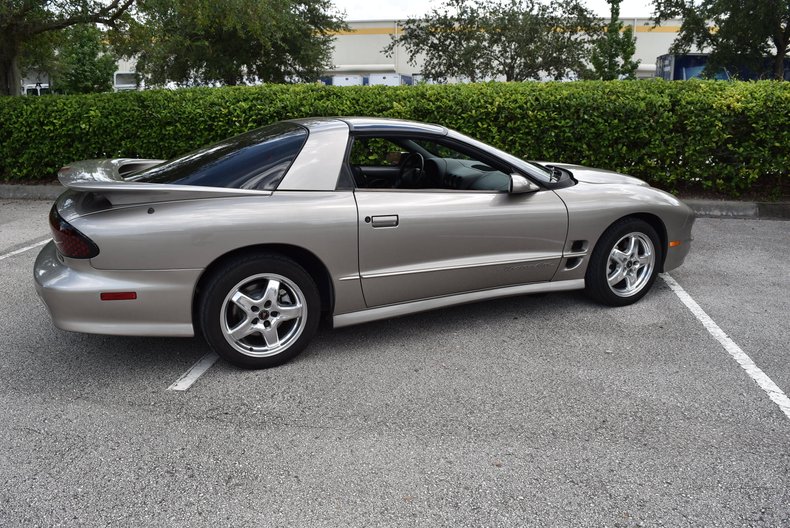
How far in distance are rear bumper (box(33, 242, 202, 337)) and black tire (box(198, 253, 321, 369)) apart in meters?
0.14

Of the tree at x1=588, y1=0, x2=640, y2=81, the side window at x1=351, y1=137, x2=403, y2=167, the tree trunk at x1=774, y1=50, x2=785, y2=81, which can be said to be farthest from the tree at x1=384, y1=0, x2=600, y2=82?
Answer: the side window at x1=351, y1=137, x2=403, y2=167

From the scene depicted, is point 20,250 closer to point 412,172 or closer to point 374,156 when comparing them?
point 374,156

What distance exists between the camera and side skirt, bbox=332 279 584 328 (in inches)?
159

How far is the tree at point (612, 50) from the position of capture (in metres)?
20.0

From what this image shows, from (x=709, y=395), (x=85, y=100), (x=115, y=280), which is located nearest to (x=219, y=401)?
(x=115, y=280)

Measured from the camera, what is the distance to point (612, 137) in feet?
26.6

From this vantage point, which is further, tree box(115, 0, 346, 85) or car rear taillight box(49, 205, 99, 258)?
tree box(115, 0, 346, 85)

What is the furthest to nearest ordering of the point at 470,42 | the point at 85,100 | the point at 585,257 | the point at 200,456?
1. the point at 470,42
2. the point at 85,100
3. the point at 585,257
4. the point at 200,456

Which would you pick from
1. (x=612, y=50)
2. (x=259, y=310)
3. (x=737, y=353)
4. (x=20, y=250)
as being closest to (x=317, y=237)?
(x=259, y=310)

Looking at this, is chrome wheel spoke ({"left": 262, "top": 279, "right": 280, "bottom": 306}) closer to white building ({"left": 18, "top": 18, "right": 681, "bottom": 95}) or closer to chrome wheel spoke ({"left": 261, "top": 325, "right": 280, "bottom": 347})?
chrome wheel spoke ({"left": 261, "top": 325, "right": 280, "bottom": 347})

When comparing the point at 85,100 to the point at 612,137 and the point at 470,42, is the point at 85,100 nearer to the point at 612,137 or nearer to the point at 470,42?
the point at 612,137

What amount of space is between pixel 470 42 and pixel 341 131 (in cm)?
1673

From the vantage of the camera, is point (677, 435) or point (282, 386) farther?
point (282, 386)

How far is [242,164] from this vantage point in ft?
12.9
